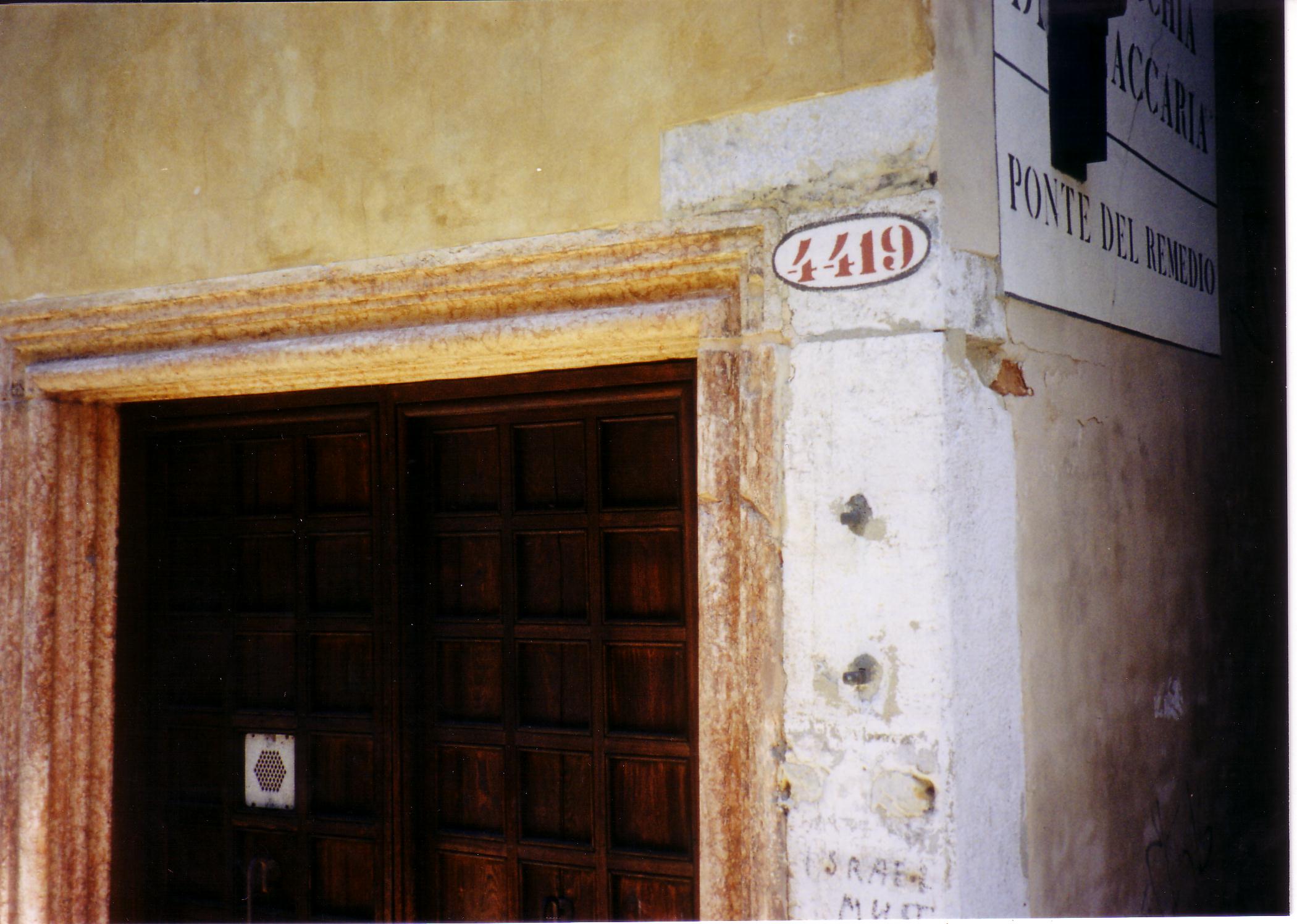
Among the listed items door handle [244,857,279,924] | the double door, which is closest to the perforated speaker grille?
the double door

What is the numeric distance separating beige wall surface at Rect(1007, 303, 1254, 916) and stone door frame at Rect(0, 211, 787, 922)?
1.83 feet

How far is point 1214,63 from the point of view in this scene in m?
3.51

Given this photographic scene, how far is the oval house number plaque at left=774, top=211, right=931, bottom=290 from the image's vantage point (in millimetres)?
1887

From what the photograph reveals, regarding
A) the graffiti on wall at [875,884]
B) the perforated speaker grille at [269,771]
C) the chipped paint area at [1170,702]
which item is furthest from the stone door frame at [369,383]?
the chipped paint area at [1170,702]

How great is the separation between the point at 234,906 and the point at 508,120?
7.51 ft

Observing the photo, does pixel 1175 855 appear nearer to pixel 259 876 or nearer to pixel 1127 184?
pixel 1127 184

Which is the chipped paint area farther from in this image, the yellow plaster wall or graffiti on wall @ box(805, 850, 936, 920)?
the yellow plaster wall

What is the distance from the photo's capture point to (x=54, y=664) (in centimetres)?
→ 294

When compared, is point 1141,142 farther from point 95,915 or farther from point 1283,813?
point 95,915

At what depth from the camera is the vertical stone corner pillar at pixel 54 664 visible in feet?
9.46

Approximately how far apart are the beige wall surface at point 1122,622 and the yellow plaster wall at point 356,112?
31.3 inches

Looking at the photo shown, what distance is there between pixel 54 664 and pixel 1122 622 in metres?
2.89

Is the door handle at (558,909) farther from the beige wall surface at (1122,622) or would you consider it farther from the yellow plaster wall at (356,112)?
the yellow plaster wall at (356,112)

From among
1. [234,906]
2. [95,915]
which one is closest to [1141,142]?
[234,906]
